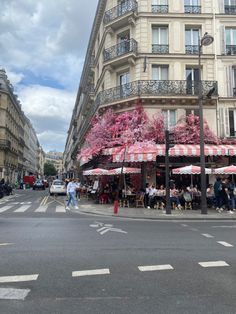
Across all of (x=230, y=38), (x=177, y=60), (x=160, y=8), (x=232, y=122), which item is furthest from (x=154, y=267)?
(x=160, y=8)

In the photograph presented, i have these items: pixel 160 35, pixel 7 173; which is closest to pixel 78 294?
pixel 160 35

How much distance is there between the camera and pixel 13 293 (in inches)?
200

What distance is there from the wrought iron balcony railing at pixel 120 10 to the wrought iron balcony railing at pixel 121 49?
2.18 m

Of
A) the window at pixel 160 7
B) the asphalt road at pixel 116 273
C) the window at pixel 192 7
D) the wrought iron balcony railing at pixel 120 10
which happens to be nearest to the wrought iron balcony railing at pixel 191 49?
the window at pixel 192 7

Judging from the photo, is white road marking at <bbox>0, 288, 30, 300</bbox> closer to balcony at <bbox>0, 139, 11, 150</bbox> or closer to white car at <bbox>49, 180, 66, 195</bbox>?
white car at <bbox>49, 180, 66, 195</bbox>

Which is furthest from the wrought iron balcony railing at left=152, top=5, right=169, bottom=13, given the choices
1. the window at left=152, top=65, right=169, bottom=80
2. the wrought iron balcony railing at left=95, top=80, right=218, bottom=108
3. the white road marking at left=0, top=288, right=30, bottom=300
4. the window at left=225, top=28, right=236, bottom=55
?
the white road marking at left=0, top=288, right=30, bottom=300

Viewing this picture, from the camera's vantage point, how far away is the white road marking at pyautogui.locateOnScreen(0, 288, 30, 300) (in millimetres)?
4895

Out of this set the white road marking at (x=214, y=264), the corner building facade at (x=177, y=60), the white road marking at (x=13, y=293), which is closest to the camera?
the white road marking at (x=13, y=293)

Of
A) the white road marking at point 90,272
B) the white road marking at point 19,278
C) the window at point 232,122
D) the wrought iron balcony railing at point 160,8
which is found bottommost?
the white road marking at point 19,278

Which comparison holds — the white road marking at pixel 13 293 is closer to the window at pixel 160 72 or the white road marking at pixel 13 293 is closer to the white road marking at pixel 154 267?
the white road marking at pixel 154 267

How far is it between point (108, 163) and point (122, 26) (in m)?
10.7

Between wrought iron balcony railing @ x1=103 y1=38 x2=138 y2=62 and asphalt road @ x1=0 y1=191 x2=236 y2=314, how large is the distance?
18591 mm

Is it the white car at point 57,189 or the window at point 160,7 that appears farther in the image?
the white car at point 57,189

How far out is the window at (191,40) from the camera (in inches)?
1024
